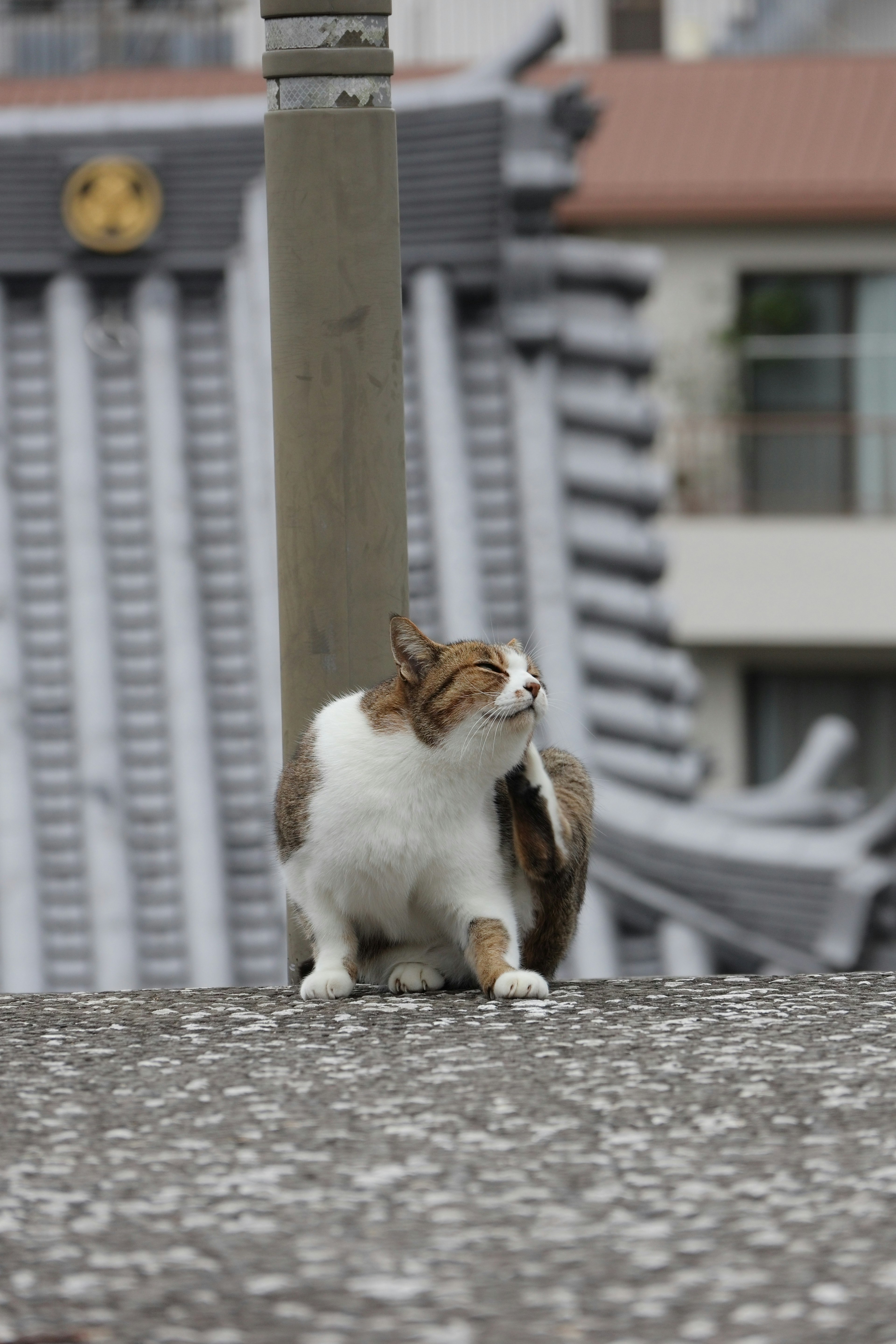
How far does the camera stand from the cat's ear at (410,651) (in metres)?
3.50

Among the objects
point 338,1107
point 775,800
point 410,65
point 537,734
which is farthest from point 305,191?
point 410,65

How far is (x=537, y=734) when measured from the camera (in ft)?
22.4

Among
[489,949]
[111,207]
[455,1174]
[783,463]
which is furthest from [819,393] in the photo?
[455,1174]

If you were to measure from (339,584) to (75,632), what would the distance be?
387cm

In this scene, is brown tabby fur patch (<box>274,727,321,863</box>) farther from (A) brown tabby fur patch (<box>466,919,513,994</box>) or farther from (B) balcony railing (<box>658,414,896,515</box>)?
(B) balcony railing (<box>658,414,896,515</box>)

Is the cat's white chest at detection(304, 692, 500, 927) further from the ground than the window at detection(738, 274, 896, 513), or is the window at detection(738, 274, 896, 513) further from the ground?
the window at detection(738, 274, 896, 513)

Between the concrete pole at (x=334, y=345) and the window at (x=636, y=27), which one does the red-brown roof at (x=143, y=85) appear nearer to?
the window at (x=636, y=27)

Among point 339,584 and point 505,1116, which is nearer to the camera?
point 505,1116

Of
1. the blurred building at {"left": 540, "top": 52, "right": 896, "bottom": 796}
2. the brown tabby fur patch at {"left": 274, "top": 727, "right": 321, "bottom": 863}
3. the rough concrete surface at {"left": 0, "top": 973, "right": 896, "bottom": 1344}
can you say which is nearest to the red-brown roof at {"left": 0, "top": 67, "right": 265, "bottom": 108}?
the blurred building at {"left": 540, "top": 52, "right": 896, "bottom": 796}

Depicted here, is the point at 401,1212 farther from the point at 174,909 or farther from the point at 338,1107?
the point at 174,909

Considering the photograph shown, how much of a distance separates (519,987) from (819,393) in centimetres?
1302

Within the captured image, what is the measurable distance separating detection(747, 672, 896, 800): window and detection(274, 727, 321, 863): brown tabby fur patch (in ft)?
41.7

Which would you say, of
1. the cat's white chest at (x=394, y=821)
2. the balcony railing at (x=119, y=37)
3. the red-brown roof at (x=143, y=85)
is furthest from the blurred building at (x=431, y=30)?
the cat's white chest at (x=394, y=821)

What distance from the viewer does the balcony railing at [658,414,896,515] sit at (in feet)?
51.0
